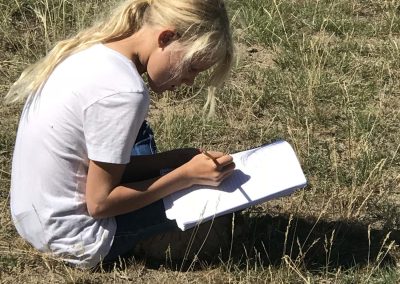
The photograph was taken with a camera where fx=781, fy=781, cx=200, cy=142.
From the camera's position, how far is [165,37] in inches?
106

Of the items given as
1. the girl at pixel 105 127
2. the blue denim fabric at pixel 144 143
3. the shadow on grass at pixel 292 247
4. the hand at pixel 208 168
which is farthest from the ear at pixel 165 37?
the shadow on grass at pixel 292 247

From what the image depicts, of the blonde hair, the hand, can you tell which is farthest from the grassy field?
the blonde hair

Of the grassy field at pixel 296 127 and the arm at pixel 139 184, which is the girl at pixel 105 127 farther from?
the grassy field at pixel 296 127

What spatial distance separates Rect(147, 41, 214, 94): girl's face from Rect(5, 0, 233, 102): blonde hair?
0.03m

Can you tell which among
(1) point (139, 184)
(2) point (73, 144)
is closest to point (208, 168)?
(1) point (139, 184)

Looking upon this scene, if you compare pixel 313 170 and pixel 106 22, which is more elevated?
pixel 106 22

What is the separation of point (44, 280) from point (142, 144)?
2.30ft

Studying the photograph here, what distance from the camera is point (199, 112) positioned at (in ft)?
14.0

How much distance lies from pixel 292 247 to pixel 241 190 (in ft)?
1.53

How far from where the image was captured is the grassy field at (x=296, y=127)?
10.1 ft

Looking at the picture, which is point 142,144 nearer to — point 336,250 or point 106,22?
point 106,22

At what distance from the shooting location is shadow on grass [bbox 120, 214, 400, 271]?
10.2ft

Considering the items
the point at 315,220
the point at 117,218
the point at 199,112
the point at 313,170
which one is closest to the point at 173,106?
the point at 199,112

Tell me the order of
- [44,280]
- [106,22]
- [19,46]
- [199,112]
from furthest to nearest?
[19,46] → [199,112] → [44,280] → [106,22]
